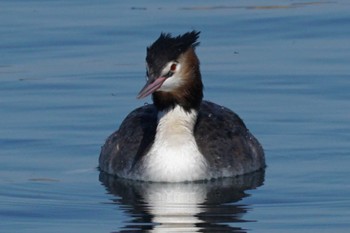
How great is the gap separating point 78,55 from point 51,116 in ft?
11.2

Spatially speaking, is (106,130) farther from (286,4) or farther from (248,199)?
(286,4)

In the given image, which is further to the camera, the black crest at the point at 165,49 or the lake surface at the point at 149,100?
the black crest at the point at 165,49

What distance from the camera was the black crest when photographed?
17656 mm

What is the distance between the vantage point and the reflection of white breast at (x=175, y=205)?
15.8 m

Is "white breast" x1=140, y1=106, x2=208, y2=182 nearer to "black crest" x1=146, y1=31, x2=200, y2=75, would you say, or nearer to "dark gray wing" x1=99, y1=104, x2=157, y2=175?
"dark gray wing" x1=99, y1=104, x2=157, y2=175

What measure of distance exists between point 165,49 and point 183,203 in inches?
72.0

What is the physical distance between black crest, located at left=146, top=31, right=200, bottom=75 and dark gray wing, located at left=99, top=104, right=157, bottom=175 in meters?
1.20

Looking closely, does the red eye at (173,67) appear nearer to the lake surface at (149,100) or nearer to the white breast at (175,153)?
the white breast at (175,153)

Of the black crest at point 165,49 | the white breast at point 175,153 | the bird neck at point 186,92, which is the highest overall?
the black crest at point 165,49

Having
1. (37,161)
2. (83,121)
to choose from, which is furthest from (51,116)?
(37,161)

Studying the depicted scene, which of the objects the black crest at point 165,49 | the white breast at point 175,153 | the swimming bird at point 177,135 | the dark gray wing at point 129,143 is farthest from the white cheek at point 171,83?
the dark gray wing at point 129,143

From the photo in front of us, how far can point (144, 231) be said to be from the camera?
15609 millimetres

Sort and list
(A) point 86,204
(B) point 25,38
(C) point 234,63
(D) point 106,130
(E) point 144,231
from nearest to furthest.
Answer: (E) point 144,231, (A) point 86,204, (D) point 106,130, (C) point 234,63, (B) point 25,38

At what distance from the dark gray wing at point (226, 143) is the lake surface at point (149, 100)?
0.21 m
